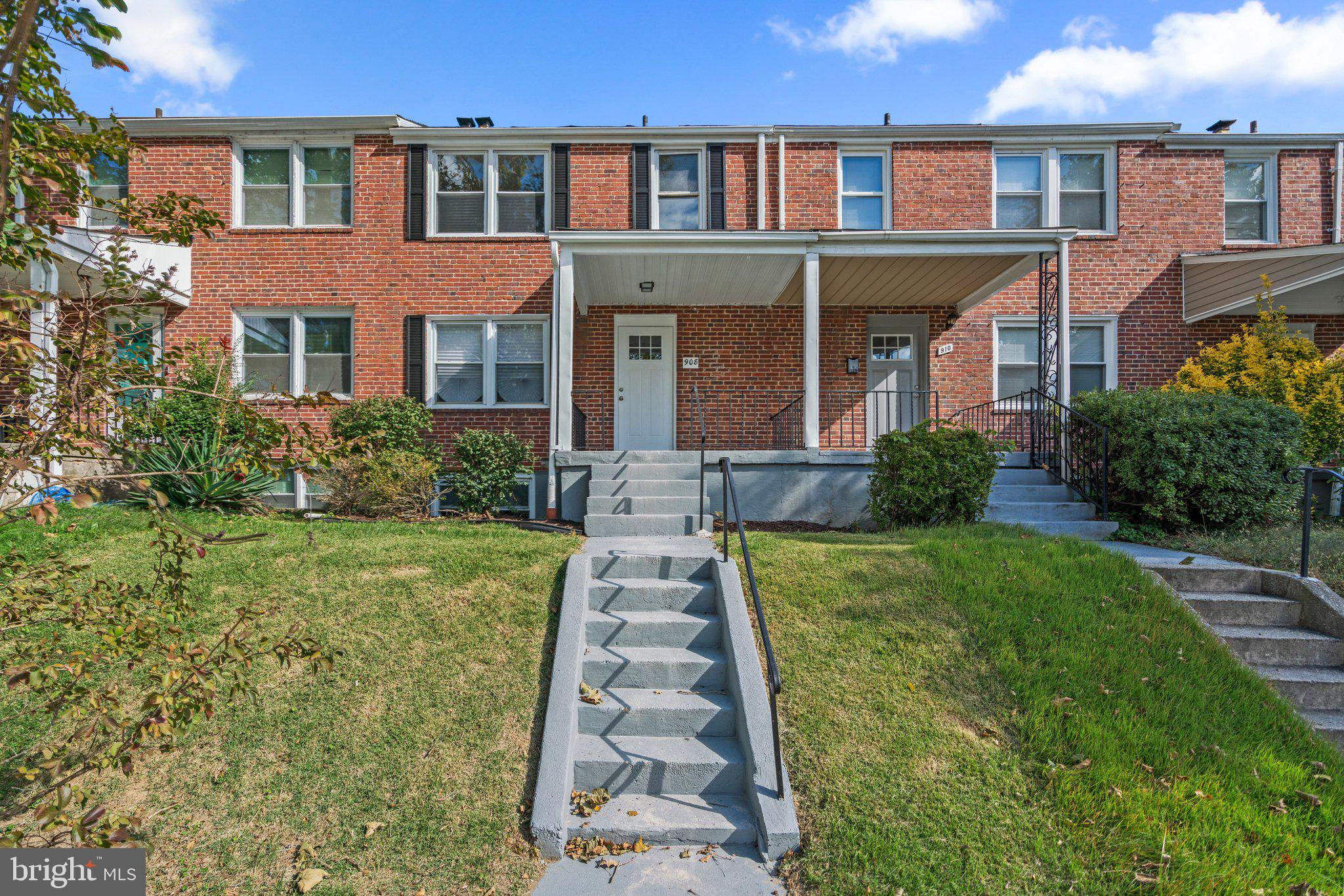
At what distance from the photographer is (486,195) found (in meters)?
11.2

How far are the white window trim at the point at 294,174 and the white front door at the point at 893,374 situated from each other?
8.74 meters

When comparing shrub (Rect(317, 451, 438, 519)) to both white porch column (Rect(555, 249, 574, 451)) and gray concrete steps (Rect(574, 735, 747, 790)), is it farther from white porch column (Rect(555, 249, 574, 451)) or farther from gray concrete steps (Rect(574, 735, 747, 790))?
gray concrete steps (Rect(574, 735, 747, 790))

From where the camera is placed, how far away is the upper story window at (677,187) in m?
11.3

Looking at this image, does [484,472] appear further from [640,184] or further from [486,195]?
[640,184]

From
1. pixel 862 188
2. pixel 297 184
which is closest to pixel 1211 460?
pixel 862 188

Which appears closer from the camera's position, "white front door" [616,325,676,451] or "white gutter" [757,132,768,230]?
"white gutter" [757,132,768,230]

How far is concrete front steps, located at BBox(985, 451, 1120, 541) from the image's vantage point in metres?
7.69

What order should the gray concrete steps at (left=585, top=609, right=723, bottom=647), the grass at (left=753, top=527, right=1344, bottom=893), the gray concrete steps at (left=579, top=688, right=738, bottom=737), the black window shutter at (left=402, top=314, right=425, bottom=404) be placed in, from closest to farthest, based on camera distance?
1. the grass at (left=753, top=527, right=1344, bottom=893)
2. the gray concrete steps at (left=579, top=688, right=738, bottom=737)
3. the gray concrete steps at (left=585, top=609, right=723, bottom=647)
4. the black window shutter at (left=402, top=314, right=425, bottom=404)

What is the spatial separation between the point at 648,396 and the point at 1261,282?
363 inches

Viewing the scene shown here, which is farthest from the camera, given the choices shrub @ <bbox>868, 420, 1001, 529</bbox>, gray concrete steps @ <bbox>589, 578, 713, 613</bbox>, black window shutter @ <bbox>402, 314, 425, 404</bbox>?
black window shutter @ <bbox>402, 314, 425, 404</bbox>

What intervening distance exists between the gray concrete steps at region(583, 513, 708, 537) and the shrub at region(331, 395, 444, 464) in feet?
11.1

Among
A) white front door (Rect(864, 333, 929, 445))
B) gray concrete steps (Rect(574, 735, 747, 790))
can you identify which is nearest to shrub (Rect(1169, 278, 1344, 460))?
white front door (Rect(864, 333, 929, 445))

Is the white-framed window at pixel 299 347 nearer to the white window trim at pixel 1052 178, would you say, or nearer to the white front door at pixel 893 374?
the white front door at pixel 893 374

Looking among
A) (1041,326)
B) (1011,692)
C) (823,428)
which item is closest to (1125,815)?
(1011,692)
